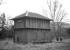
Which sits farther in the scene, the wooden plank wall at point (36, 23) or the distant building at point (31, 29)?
the wooden plank wall at point (36, 23)

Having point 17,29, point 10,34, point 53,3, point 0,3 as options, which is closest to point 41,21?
point 17,29

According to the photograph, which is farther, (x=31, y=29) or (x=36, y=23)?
(x=36, y=23)

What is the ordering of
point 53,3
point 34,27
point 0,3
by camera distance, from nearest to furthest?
point 0,3, point 34,27, point 53,3

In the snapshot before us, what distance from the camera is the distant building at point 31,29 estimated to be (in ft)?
62.2

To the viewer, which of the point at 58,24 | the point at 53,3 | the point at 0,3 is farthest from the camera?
the point at 53,3

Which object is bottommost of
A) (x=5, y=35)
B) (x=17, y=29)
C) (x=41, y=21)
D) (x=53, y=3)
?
(x=5, y=35)

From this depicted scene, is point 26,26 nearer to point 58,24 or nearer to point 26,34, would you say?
point 26,34

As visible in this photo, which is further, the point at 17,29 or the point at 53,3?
the point at 53,3

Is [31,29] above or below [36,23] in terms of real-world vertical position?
below

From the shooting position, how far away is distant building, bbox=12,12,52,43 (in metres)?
19.0

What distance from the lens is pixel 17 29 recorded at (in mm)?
21125

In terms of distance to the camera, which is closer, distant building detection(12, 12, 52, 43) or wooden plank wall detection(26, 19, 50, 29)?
distant building detection(12, 12, 52, 43)

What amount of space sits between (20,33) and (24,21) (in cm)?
279

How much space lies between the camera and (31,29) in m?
19.5
